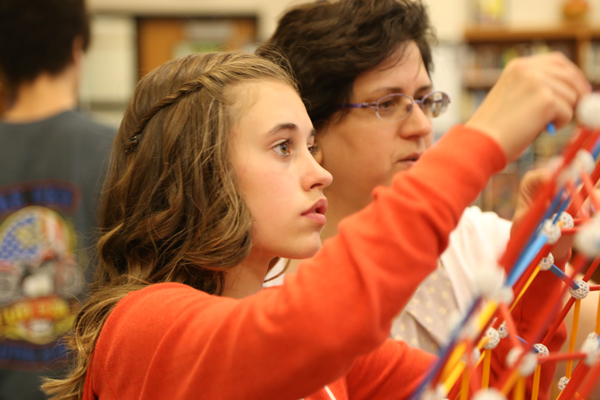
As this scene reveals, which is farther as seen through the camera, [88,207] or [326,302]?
[88,207]

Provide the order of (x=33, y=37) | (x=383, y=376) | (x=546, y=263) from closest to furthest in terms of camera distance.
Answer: (x=546, y=263), (x=383, y=376), (x=33, y=37)

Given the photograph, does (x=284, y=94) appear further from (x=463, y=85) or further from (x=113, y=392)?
(x=463, y=85)

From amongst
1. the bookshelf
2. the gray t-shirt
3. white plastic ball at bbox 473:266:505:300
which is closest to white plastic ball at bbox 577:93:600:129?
white plastic ball at bbox 473:266:505:300

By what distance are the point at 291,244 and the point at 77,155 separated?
0.80 meters

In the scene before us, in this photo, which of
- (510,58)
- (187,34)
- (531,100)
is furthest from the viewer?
(187,34)

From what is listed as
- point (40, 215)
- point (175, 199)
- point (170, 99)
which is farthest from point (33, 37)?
point (175, 199)

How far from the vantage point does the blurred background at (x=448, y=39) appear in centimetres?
469

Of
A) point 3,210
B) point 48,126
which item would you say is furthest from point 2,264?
point 48,126

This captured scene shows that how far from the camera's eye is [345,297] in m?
0.55

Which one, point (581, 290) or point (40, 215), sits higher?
point (581, 290)

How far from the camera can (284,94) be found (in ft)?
3.01

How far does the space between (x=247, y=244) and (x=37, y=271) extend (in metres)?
0.75

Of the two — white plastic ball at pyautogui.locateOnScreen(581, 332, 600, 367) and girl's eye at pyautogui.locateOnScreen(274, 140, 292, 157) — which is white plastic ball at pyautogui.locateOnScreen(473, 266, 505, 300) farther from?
girl's eye at pyautogui.locateOnScreen(274, 140, 292, 157)

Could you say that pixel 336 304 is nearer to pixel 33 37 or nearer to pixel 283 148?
pixel 283 148
